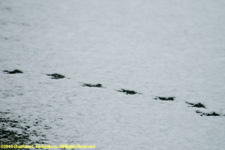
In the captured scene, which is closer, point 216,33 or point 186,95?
point 186,95

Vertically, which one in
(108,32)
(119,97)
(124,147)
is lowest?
(124,147)

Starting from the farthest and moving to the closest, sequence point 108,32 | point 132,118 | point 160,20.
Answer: point 160,20, point 108,32, point 132,118

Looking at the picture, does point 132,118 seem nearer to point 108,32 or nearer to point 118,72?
point 118,72

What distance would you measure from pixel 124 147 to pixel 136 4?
4.67 metres

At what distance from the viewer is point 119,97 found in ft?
11.0

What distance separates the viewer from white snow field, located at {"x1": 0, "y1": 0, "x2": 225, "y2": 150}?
2.73 metres

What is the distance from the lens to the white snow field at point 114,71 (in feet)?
8.97

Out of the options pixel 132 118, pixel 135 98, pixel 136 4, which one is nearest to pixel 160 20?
Answer: pixel 136 4

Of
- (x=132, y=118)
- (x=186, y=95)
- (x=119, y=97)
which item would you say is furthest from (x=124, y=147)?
(x=186, y=95)

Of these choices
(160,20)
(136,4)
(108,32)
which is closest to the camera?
(108,32)

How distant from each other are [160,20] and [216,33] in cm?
140

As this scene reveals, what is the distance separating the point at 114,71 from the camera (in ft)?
12.9

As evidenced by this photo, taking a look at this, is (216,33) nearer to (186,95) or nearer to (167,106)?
(186,95)

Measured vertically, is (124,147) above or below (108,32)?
below
